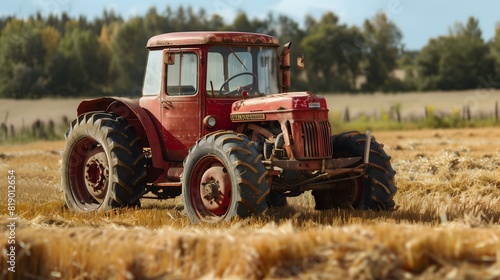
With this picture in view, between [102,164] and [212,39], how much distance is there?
2.39 m

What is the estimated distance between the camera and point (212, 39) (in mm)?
11406

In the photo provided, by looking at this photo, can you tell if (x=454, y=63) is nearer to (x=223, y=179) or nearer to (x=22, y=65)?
(x=22, y=65)

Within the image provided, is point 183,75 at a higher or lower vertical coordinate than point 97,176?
higher

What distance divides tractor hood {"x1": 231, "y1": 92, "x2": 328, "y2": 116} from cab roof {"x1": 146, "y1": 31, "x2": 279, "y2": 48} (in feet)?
2.76

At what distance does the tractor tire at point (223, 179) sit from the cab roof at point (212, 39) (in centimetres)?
143

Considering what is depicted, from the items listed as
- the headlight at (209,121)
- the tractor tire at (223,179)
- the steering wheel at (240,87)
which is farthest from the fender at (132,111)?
the steering wheel at (240,87)

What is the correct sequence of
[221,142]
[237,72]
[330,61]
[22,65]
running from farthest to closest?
[330,61] < [22,65] < [237,72] < [221,142]

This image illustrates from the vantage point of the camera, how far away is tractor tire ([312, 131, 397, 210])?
1125cm

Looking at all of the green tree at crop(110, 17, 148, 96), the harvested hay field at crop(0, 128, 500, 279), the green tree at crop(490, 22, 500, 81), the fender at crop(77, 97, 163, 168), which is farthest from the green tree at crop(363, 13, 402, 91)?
the harvested hay field at crop(0, 128, 500, 279)

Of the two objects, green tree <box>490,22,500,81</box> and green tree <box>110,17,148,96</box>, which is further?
green tree <box>110,17,148,96</box>

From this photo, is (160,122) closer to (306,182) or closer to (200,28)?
(306,182)

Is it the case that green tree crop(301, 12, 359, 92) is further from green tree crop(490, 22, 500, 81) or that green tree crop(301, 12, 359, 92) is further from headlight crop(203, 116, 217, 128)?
headlight crop(203, 116, 217, 128)

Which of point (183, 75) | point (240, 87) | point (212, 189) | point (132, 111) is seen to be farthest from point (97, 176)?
point (212, 189)

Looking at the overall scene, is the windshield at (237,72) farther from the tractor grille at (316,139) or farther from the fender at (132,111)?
the tractor grille at (316,139)
